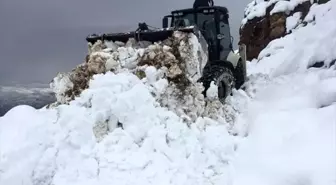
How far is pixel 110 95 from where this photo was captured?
252 inches

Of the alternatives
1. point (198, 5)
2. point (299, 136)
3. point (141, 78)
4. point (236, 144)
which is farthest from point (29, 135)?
point (198, 5)

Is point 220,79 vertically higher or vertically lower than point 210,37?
lower

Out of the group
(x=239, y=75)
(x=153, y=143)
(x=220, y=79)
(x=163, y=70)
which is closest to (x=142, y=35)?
(x=163, y=70)

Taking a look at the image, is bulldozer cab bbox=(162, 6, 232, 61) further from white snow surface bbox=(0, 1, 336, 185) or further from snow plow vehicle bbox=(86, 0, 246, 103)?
white snow surface bbox=(0, 1, 336, 185)

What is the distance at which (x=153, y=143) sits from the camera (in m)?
5.85

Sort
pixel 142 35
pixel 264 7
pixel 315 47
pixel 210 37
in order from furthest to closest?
pixel 264 7
pixel 315 47
pixel 210 37
pixel 142 35

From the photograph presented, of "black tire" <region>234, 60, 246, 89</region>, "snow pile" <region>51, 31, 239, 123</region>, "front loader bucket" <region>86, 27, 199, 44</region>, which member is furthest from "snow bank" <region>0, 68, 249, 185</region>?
"black tire" <region>234, 60, 246, 89</region>

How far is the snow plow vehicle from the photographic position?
7789mm

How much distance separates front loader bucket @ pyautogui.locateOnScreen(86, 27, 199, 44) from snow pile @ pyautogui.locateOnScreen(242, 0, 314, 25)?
34.6 ft

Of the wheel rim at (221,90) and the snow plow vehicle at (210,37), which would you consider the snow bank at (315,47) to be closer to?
the snow plow vehicle at (210,37)

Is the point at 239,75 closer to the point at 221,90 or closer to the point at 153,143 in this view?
the point at 221,90

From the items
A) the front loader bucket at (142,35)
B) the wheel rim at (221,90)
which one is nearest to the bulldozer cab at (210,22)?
the wheel rim at (221,90)

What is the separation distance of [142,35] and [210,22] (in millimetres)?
2163

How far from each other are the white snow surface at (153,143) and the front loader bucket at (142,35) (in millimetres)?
901
